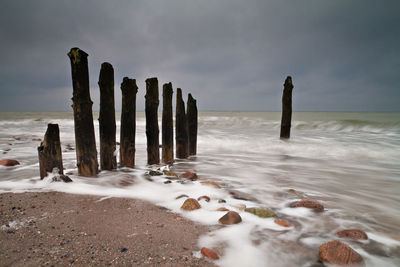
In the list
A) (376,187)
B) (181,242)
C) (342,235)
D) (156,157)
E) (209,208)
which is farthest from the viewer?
(156,157)

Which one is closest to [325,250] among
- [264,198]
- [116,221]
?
[264,198]

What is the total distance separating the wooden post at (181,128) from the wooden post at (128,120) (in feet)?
5.11

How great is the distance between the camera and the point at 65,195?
10.4 feet

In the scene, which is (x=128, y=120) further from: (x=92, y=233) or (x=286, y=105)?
(x=286, y=105)

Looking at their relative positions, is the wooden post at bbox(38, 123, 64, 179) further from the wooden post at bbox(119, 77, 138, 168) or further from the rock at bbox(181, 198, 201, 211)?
the rock at bbox(181, 198, 201, 211)

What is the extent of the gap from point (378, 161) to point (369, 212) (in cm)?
507

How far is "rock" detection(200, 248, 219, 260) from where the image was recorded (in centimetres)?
184

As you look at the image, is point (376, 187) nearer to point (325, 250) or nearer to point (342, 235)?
point (342, 235)

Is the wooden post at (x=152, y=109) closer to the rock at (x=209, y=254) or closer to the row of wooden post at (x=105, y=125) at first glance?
the row of wooden post at (x=105, y=125)

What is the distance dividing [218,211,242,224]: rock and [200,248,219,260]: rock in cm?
61

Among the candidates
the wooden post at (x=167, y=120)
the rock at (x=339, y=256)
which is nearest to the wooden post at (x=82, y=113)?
the wooden post at (x=167, y=120)

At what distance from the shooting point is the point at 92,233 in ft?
6.98

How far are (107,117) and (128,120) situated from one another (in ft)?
1.60

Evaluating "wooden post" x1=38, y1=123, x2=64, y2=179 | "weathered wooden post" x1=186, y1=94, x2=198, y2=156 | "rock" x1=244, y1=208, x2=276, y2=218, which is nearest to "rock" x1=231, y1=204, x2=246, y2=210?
"rock" x1=244, y1=208, x2=276, y2=218
